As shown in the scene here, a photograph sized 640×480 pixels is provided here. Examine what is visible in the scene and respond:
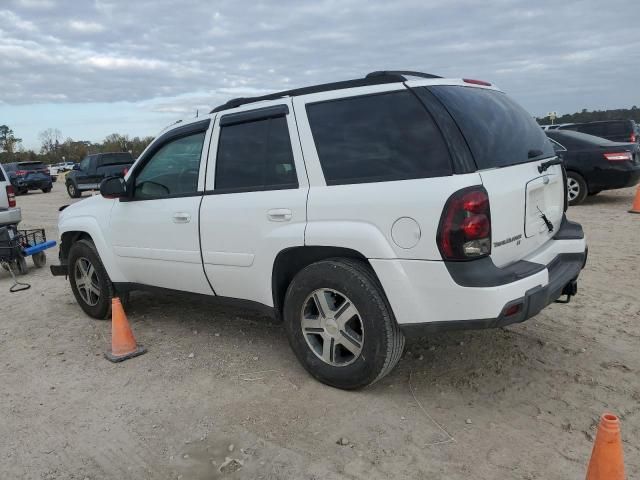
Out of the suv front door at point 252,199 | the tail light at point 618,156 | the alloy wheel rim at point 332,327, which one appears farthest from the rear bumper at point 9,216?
the tail light at point 618,156

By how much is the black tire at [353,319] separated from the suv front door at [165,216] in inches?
40.0

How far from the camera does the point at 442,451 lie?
2.95m

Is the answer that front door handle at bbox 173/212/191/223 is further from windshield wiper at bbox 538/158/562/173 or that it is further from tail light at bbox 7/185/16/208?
tail light at bbox 7/185/16/208

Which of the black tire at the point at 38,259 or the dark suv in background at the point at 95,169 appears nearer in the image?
the black tire at the point at 38,259

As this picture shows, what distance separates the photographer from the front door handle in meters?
4.29

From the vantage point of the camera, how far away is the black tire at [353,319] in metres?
3.30

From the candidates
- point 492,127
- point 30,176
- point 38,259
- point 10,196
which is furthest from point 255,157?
point 30,176

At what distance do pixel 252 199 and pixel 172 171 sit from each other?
42.4 inches

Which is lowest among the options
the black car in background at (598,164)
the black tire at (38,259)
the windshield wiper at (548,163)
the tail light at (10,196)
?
the black tire at (38,259)

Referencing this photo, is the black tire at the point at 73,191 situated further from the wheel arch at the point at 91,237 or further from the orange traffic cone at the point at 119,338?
the orange traffic cone at the point at 119,338

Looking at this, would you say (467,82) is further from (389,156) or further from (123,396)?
(123,396)

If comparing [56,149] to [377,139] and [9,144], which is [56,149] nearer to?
[9,144]

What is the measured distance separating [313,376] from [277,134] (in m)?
1.70

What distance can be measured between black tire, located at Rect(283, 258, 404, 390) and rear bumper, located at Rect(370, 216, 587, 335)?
0.35 ft
